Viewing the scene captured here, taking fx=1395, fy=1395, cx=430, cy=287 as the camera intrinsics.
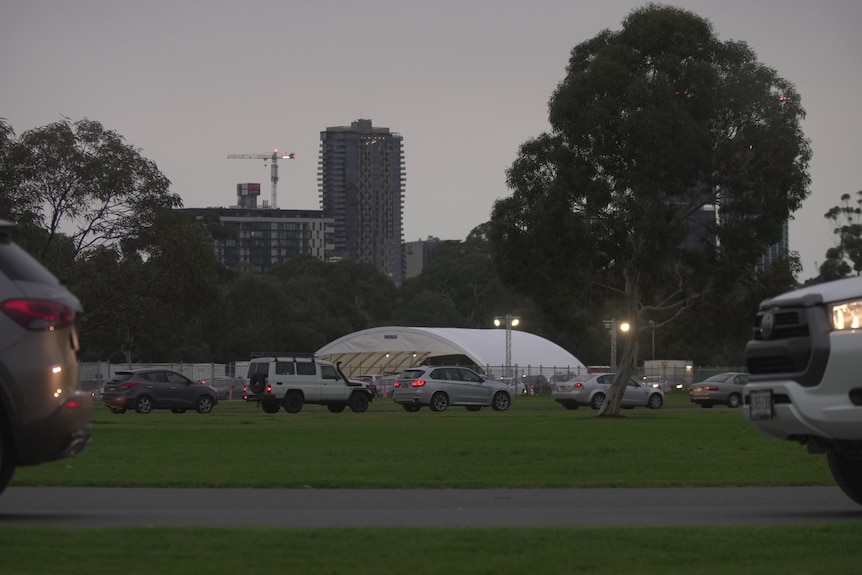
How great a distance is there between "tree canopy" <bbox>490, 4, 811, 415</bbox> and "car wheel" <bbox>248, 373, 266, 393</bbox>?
10389 mm

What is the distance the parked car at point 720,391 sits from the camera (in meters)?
55.0

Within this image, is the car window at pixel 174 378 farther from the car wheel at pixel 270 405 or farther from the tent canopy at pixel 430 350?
the tent canopy at pixel 430 350

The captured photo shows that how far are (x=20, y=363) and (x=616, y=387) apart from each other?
111ft

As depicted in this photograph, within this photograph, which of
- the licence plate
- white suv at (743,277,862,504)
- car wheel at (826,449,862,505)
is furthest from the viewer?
car wheel at (826,449,862,505)

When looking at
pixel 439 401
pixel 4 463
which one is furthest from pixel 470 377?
pixel 4 463

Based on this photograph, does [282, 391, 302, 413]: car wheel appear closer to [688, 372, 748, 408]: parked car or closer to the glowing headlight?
[688, 372, 748, 408]: parked car

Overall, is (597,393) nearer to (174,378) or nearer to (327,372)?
(327,372)

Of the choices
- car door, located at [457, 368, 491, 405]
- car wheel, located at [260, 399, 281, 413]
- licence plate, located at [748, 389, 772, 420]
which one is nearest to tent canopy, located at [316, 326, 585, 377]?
car door, located at [457, 368, 491, 405]

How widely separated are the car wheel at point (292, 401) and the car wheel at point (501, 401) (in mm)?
6834

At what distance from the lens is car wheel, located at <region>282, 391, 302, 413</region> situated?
4697cm

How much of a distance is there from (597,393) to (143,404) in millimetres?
16536

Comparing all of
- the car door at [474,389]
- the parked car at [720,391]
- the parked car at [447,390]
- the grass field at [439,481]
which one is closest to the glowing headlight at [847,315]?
the grass field at [439,481]

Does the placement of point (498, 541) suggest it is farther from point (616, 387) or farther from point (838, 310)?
point (616, 387)

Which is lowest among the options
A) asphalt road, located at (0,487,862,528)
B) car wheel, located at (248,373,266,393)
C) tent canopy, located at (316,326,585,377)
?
asphalt road, located at (0,487,862,528)
